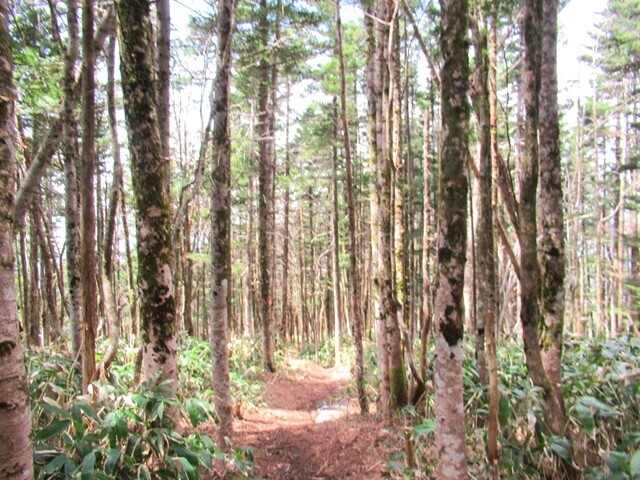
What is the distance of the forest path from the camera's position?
6.20m

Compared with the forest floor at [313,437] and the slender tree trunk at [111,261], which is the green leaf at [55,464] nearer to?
the slender tree trunk at [111,261]

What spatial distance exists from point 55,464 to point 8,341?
1.45 m

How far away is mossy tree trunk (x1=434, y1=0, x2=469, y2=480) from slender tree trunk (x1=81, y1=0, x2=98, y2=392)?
10.2 ft

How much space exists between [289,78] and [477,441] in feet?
52.3

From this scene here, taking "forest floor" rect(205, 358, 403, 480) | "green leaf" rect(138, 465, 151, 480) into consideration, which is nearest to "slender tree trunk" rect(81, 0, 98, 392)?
"green leaf" rect(138, 465, 151, 480)

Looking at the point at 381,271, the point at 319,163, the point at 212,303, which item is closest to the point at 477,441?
the point at 381,271

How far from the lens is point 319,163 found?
21859 millimetres

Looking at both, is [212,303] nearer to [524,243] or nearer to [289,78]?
[524,243]

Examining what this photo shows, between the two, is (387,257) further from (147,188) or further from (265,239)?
(265,239)

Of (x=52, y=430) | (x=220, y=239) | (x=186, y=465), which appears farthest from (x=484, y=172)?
→ (x=52, y=430)

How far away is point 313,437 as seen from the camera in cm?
788

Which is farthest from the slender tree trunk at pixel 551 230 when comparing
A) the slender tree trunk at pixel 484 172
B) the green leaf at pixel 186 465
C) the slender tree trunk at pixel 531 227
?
the green leaf at pixel 186 465

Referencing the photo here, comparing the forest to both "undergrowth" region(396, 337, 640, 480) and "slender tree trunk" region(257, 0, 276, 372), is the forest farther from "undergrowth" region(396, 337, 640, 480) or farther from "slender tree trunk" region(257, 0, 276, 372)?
"slender tree trunk" region(257, 0, 276, 372)

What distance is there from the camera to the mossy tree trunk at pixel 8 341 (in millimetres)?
2053
